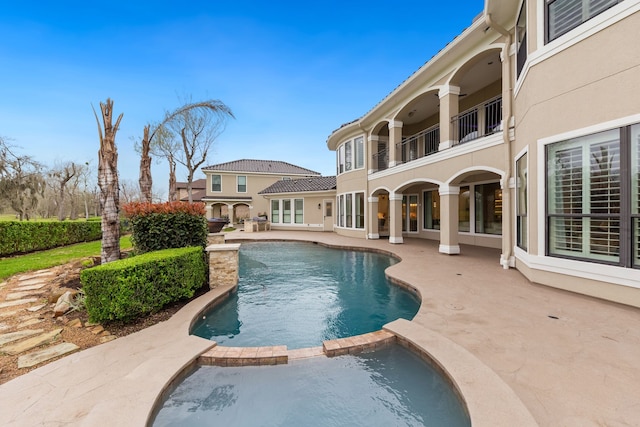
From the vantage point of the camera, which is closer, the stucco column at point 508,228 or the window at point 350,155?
the stucco column at point 508,228

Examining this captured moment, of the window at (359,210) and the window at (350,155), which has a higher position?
the window at (350,155)

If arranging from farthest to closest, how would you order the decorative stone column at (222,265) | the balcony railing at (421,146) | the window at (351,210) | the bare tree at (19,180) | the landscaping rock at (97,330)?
the bare tree at (19,180), the window at (351,210), the balcony railing at (421,146), the decorative stone column at (222,265), the landscaping rock at (97,330)

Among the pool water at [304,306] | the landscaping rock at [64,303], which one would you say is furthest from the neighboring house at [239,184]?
the landscaping rock at [64,303]

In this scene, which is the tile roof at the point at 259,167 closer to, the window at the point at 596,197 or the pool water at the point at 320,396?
the window at the point at 596,197

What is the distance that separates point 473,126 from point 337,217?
9.50 metres

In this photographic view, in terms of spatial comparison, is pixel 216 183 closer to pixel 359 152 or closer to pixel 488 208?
pixel 359 152

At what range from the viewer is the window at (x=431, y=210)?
547 inches

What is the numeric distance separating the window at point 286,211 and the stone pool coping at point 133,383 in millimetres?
17880

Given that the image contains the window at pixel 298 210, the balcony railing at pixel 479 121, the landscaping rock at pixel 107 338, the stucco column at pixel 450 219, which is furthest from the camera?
the window at pixel 298 210

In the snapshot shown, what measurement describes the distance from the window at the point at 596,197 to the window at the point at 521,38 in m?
2.67

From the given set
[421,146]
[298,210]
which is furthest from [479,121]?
[298,210]

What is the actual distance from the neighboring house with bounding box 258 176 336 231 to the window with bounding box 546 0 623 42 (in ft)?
46.0

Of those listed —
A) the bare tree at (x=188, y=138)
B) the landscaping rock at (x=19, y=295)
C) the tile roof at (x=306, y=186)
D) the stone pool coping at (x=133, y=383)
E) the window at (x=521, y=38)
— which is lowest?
the stone pool coping at (x=133, y=383)

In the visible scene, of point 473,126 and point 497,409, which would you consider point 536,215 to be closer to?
point 497,409
